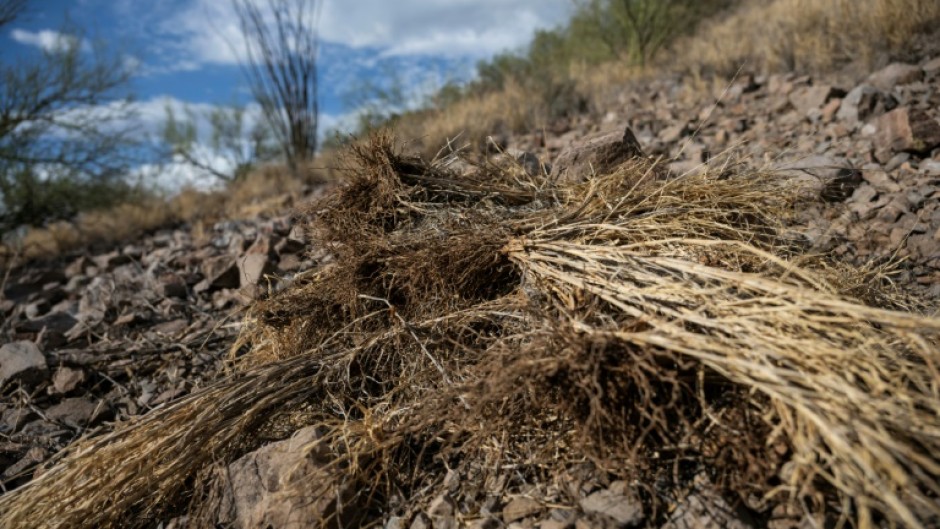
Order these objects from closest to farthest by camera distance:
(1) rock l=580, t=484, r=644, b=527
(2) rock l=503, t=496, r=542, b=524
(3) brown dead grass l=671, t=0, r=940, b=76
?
(1) rock l=580, t=484, r=644, b=527 → (2) rock l=503, t=496, r=542, b=524 → (3) brown dead grass l=671, t=0, r=940, b=76

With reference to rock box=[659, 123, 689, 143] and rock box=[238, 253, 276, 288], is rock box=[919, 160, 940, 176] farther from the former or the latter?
rock box=[238, 253, 276, 288]

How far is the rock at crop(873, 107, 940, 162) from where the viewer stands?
10.8 ft

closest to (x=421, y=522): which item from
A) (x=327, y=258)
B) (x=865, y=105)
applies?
(x=327, y=258)

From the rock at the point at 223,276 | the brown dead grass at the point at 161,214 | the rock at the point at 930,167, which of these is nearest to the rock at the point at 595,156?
the rock at the point at 930,167

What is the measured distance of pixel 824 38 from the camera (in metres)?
5.70

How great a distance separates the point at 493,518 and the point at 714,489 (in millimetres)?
607

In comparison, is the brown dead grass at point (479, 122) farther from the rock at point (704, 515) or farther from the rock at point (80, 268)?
A: the rock at point (704, 515)

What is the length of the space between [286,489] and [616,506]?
38.7 inches

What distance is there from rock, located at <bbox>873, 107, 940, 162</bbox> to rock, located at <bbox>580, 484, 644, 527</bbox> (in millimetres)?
3134

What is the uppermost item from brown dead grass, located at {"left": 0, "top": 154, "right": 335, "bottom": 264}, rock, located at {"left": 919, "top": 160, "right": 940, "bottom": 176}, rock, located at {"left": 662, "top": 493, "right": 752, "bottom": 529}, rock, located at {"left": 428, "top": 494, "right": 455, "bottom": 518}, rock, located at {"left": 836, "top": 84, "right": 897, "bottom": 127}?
→ brown dead grass, located at {"left": 0, "top": 154, "right": 335, "bottom": 264}

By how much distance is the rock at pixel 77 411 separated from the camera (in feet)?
8.57

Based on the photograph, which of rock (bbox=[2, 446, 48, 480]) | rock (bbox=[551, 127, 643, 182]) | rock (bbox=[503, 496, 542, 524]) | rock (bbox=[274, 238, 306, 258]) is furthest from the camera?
rock (bbox=[274, 238, 306, 258])

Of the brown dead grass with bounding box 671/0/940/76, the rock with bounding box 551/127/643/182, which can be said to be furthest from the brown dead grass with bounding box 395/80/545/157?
the rock with bounding box 551/127/643/182

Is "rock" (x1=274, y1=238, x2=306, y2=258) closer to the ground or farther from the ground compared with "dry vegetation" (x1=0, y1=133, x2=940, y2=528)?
farther from the ground
